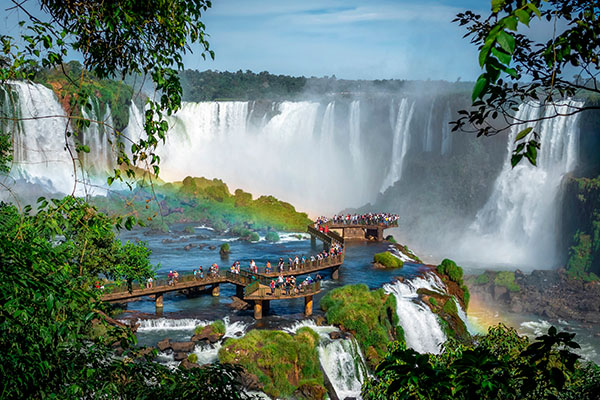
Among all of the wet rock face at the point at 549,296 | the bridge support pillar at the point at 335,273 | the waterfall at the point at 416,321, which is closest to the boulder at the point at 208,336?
the waterfall at the point at 416,321

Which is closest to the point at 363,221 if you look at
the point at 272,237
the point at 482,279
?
the point at 272,237

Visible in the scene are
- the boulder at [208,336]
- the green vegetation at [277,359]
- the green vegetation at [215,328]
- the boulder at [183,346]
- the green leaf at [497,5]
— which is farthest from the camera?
the green vegetation at [215,328]

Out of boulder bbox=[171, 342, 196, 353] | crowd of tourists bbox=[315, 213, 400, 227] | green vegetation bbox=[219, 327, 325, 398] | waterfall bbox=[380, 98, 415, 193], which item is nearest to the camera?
green vegetation bbox=[219, 327, 325, 398]

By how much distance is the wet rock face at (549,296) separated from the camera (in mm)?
36878

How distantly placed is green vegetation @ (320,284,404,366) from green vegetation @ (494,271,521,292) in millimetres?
15301

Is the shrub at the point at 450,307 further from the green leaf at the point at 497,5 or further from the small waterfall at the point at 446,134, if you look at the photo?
the small waterfall at the point at 446,134

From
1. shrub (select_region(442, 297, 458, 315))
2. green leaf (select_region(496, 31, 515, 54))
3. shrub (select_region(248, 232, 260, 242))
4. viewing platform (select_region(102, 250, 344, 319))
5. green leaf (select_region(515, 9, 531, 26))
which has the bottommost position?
shrub (select_region(248, 232, 260, 242))

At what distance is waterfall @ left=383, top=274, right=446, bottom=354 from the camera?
89.7 feet

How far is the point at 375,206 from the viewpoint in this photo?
65438 mm

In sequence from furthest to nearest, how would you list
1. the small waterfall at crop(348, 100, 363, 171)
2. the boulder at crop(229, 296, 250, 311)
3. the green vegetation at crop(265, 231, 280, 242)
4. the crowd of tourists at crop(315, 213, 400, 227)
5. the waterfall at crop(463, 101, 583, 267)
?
the small waterfall at crop(348, 100, 363, 171), the waterfall at crop(463, 101, 583, 267), the green vegetation at crop(265, 231, 280, 242), the crowd of tourists at crop(315, 213, 400, 227), the boulder at crop(229, 296, 250, 311)

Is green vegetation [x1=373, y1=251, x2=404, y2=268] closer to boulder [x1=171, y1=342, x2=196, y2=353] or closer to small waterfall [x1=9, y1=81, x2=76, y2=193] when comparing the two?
boulder [x1=171, y1=342, x2=196, y2=353]

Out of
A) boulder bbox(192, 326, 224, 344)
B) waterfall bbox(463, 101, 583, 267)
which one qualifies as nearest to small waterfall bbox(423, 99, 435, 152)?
waterfall bbox(463, 101, 583, 267)

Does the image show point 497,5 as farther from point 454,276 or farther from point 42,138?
point 42,138

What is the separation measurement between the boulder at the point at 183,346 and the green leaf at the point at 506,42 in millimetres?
20418
